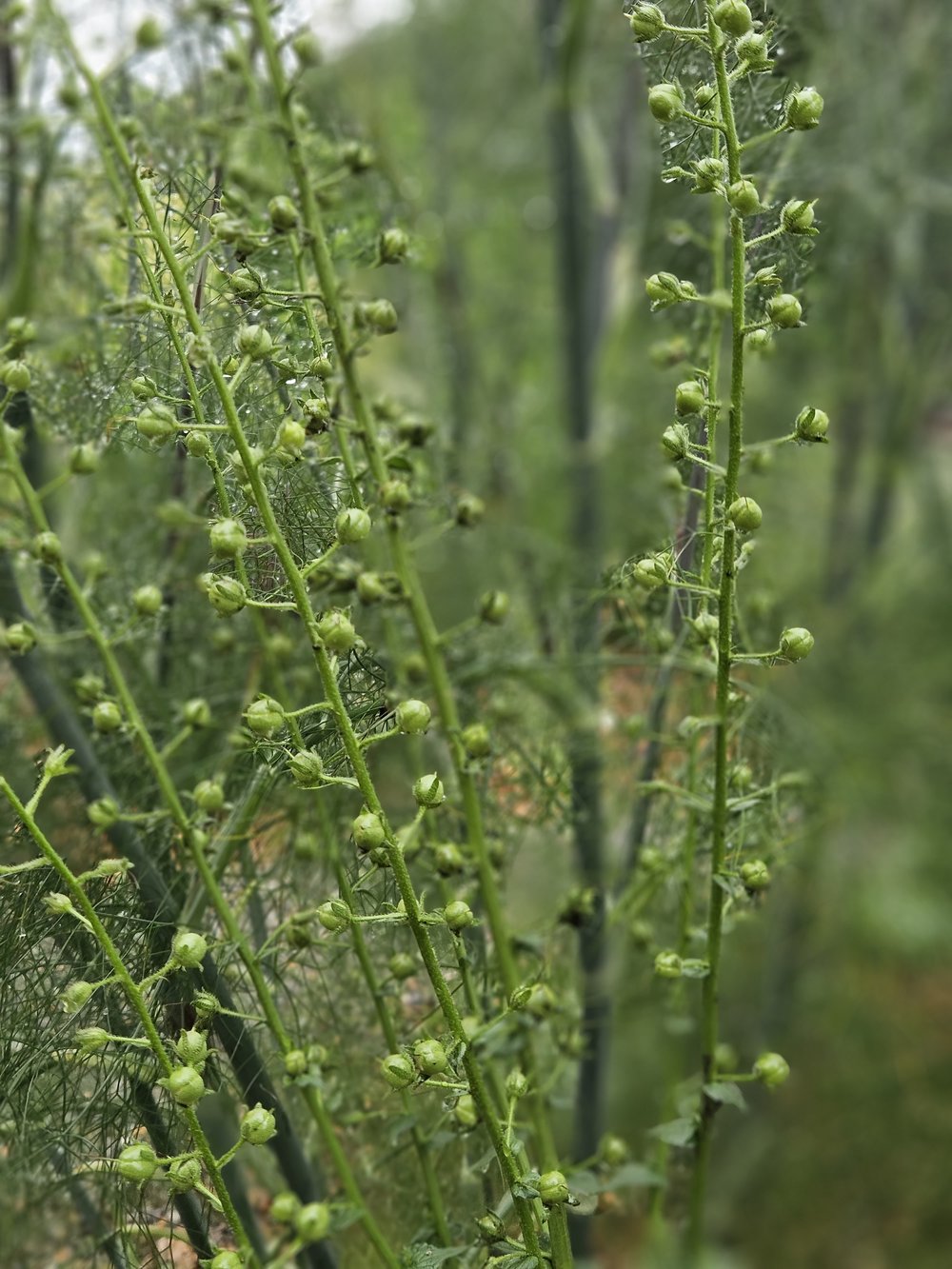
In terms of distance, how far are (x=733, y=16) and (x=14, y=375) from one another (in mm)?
168

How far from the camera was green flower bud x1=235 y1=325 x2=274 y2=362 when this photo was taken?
0.77ft

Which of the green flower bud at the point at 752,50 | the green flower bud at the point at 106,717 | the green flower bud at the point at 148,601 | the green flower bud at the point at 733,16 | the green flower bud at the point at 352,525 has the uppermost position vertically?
the green flower bud at the point at 733,16

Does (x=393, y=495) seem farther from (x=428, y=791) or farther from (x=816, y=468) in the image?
(x=816, y=468)

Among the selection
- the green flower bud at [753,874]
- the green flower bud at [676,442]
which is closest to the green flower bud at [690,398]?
the green flower bud at [676,442]

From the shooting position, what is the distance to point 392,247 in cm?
30

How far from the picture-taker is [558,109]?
2.02 feet

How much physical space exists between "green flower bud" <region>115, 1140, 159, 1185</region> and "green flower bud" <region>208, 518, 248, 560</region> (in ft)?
0.38

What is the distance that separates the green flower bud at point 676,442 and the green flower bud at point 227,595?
0.09 metres

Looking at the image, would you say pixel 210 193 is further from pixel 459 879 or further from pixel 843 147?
pixel 843 147

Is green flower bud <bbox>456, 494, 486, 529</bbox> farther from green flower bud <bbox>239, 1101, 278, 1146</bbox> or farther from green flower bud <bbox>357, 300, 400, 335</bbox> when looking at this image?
green flower bud <bbox>239, 1101, 278, 1146</bbox>

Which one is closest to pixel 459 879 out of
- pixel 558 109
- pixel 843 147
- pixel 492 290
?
pixel 558 109

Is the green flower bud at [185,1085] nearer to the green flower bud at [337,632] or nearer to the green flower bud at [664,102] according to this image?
the green flower bud at [337,632]

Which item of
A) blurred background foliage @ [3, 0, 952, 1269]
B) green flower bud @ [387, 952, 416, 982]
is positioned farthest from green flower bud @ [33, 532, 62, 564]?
blurred background foliage @ [3, 0, 952, 1269]

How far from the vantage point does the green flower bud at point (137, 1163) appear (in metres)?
0.22
